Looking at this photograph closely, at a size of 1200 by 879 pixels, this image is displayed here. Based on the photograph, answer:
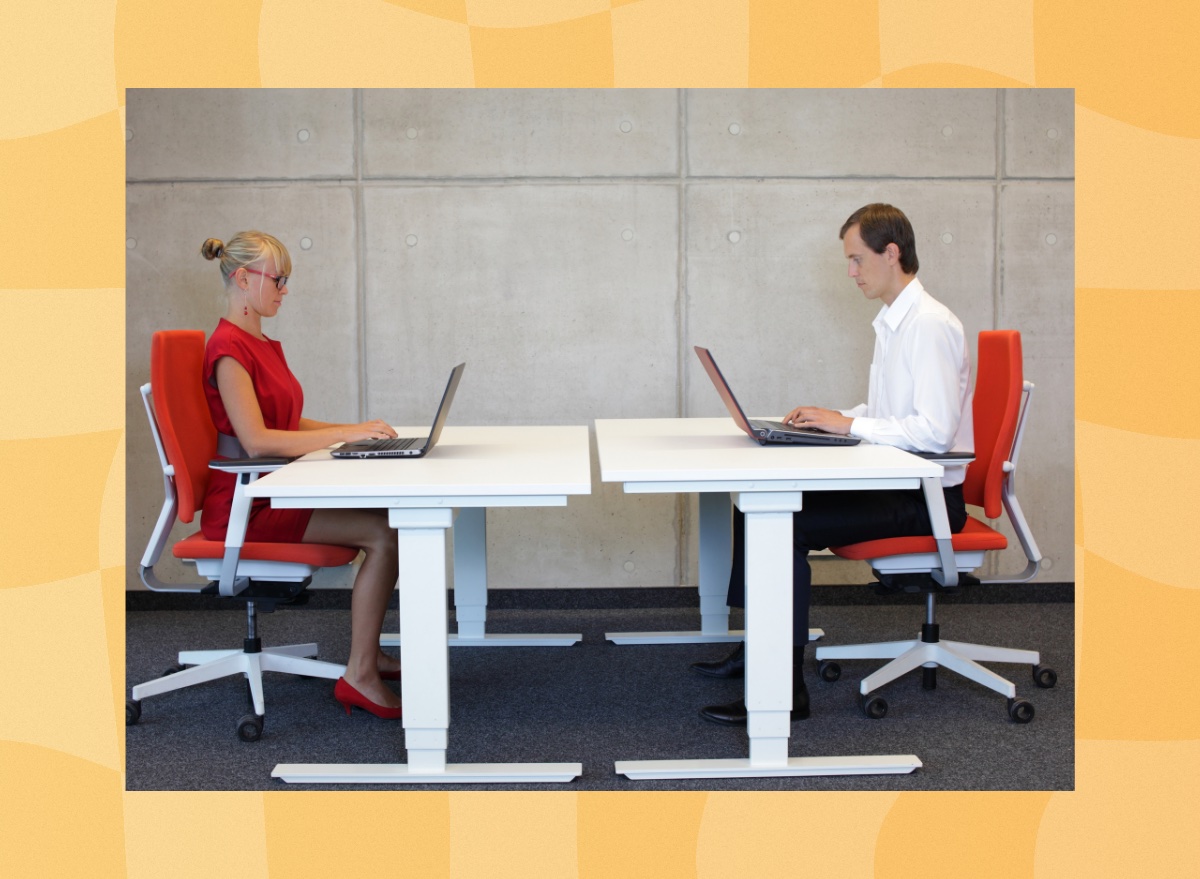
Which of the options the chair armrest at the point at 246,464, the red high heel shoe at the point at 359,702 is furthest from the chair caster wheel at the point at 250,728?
the chair armrest at the point at 246,464

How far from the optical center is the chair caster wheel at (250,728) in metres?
3.04

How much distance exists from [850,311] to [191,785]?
3.13 m

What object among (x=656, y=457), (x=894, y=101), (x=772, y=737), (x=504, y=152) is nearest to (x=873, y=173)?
(x=894, y=101)

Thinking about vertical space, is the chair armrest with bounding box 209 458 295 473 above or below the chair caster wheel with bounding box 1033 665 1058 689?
above

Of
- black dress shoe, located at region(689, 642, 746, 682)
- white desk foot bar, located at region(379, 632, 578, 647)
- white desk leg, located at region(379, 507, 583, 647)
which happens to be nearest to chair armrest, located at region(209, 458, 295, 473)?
white desk leg, located at region(379, 507, 583, 647)

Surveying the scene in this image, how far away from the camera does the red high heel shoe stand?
3.15 m

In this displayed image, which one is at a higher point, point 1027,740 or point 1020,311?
point 1020,311

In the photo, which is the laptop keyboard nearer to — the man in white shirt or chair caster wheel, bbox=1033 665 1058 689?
the man in white shirt

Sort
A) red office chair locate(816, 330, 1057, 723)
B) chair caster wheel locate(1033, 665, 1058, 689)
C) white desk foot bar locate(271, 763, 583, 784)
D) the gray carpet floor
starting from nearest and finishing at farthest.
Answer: white desk foot bar locate(271, 763, 583, 784) < the gray carpet floor < red office chair locate(816, 330, 1057, 723) < chair caster wheel locate(1033, 665, 1058, 689)

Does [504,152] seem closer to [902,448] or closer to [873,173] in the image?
[873,173]

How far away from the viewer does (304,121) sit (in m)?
4.55

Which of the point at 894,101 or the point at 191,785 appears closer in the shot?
the point at 191,785

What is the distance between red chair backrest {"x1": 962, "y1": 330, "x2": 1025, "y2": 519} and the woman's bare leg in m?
1.75

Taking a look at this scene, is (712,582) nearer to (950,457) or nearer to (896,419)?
(896,419)
